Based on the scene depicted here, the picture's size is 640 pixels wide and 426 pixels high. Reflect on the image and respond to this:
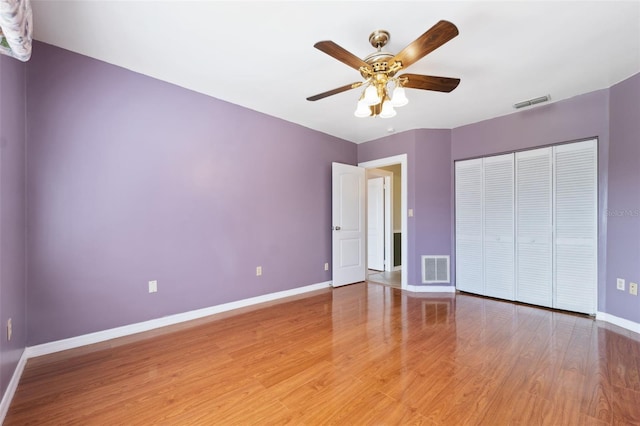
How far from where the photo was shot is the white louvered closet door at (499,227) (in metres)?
3.52

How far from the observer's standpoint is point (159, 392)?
1.70 meters

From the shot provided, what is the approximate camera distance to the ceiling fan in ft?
5.10

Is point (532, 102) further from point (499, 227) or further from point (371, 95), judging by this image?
point (371, 95)

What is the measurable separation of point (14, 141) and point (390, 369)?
3.07 meters

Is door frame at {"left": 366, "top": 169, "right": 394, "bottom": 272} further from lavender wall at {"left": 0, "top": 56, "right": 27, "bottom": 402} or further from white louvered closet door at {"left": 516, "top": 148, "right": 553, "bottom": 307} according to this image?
lavender wall at {"left": 0, "top": 56, "right": 27, "bottom": 402}

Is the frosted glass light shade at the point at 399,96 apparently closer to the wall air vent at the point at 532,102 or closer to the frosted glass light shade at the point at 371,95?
the frosted glass light shade at the point at 371,95

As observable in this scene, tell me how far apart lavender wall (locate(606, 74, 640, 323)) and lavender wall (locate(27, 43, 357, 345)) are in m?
3.58

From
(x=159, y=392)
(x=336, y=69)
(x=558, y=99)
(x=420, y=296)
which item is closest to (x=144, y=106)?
(x=336, y=69)

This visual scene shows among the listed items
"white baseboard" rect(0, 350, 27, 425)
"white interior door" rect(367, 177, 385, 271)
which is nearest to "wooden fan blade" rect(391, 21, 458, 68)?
"white baseboard" rect(0, 350, 27, 425)

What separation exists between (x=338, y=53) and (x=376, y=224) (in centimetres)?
420

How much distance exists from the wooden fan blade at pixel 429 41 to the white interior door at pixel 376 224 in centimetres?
379

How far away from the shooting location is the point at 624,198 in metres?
2.65

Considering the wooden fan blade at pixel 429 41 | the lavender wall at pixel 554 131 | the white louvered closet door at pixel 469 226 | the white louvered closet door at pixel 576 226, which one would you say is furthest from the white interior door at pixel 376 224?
the wooden fan blade at pixel 429 41

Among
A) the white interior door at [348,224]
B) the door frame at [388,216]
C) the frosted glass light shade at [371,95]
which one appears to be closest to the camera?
the frosted glass light shade at [371,95]
